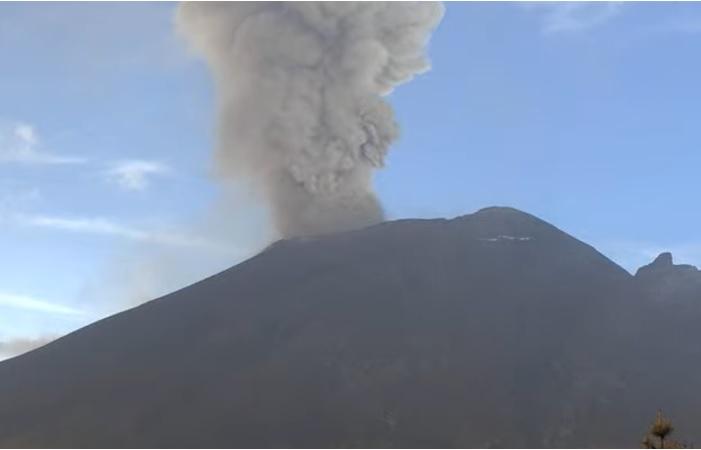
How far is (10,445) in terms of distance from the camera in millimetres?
87688

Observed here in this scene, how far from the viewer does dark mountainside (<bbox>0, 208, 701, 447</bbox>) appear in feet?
304

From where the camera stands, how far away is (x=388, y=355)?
105m

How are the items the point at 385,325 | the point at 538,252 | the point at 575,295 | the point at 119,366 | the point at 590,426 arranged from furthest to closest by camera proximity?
the point at 538,252 → the point at 575,295 → the point at 385,325 → the point at 119,366 → the point at 590,426

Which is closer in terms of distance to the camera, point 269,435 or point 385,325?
point 269,435

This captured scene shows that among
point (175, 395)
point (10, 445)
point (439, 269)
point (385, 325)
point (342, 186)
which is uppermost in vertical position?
point (342, 186)

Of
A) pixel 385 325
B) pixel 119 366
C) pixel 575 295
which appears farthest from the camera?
pixel 575 295

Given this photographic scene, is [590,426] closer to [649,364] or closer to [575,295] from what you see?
[649,364]

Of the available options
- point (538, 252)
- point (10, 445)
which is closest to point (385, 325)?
point (538, 252)

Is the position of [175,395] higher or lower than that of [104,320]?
lower

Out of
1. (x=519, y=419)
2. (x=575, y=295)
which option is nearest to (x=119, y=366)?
(x=519, y=419)

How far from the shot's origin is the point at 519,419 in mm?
95188

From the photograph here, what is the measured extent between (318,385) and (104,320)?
30.8 m

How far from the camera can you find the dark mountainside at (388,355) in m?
92.6

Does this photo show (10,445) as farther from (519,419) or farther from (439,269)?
(439,269)
